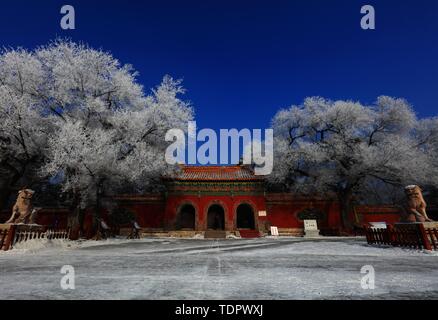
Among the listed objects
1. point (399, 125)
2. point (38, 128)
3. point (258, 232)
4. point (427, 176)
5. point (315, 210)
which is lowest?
point (258, 232)

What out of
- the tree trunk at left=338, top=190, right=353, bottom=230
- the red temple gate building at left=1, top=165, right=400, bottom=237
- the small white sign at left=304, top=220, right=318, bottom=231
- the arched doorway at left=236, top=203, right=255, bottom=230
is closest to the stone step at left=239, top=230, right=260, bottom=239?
the red temple gate building at left=1, top=165, right=400, bottom=237

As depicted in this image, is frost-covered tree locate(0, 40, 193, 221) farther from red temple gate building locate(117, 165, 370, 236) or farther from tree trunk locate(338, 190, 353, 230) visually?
tree trunk locate(338, 190, 353, 230)

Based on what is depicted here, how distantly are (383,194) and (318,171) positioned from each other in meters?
6.88

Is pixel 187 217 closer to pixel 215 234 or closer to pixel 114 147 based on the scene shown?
pixel 215 234

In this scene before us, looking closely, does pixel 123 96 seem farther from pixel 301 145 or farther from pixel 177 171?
pixel 301 145

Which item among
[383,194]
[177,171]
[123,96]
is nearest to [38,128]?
[123,96]

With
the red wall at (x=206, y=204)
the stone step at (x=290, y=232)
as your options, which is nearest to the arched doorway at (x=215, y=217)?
the red wall at (x=206, y=204)

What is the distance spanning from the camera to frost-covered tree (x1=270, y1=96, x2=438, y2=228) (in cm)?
1892

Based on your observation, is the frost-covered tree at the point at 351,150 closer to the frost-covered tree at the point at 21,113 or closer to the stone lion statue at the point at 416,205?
the stone lion statue at the point at 416,205

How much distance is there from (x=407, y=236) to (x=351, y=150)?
39.9 ft

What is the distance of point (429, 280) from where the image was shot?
3.68 metres

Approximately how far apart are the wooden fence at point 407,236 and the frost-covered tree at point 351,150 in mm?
9008

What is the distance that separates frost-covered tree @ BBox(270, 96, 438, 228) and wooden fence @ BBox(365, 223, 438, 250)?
29.6 feet
